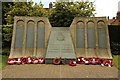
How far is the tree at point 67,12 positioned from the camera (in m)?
15.7

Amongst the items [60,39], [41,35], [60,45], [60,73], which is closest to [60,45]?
[60,45]

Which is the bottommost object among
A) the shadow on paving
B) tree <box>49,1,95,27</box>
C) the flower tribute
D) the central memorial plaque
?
the shadow on paving

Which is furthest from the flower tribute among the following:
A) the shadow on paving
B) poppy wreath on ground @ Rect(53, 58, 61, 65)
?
the shadow on paving

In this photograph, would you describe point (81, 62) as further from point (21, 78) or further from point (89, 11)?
point (89, 11)

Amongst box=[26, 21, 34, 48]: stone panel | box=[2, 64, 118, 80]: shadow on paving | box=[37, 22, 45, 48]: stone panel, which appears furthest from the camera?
box=[37, 22, 45, 48]: stone panel

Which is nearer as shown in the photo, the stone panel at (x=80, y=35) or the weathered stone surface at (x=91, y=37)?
the weathered stone surface at (x=91, y=37)

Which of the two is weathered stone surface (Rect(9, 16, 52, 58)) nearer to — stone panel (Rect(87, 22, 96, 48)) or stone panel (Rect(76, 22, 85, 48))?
stone panel (Rect(76, 22, 85, 48))

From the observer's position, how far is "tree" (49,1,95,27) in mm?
15719

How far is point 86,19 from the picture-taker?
9.31 meters

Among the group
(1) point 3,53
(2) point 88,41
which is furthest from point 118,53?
(1) point 3,53

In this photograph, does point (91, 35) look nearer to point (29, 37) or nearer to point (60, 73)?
point (60, 73)

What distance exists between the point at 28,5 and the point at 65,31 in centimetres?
1010

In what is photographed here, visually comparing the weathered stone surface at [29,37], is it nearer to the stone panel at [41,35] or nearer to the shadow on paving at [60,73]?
the stone panel at [41,35]

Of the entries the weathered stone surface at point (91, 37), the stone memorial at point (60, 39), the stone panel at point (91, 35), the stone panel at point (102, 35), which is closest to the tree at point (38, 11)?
the stone memorial at point (60, 39)
